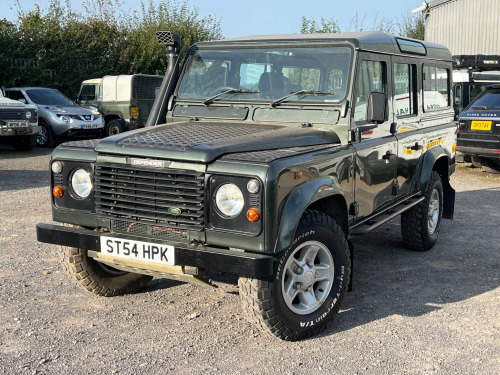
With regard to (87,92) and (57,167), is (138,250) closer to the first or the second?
(57,167)

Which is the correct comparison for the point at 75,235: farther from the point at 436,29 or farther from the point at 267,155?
the point at 436,29

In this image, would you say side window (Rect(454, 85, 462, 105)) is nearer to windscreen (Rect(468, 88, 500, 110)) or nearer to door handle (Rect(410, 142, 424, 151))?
windscreen (Rect(468, 88, 500, 110))

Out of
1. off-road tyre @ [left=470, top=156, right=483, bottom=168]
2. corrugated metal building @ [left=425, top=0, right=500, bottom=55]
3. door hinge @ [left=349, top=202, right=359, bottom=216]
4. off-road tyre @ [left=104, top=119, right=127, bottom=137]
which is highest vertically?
corrugated metal building @ [left=425, top=0, right=500, bottom=55]

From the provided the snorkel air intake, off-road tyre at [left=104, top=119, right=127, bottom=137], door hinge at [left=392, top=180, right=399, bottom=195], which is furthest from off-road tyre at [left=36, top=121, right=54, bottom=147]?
door hinge at [left=392, top=180, right=399, bottom=195]

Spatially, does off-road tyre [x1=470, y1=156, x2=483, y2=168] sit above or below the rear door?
below

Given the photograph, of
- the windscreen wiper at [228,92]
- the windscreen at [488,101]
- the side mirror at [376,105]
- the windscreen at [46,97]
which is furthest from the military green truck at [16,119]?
the side mirror at [376,105]

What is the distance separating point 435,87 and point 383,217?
196 cm

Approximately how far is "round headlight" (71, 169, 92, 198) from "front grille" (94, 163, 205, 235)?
0.11m

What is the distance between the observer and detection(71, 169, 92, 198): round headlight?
4.34 metres

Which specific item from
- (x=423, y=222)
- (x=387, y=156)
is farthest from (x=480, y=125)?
(x=387, y=156)

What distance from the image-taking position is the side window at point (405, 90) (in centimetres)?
572

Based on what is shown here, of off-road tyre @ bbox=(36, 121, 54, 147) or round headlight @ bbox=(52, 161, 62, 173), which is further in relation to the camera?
off-road tyre @ bbox=(36, 121, 54, 147)

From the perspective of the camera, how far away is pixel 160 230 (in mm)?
4074

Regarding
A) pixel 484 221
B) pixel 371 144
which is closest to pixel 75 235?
pixel 371 144
